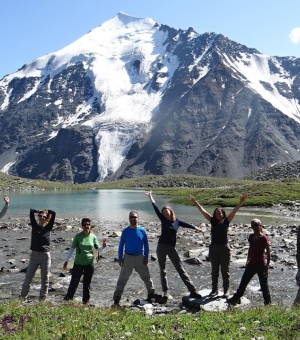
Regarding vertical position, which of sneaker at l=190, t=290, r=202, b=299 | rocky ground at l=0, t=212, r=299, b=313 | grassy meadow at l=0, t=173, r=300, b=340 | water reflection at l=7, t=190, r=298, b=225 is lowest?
water reflection at l=7, t=190, r=298, b=225

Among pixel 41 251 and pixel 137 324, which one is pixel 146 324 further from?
pixel 41 251

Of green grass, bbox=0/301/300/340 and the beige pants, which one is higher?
the beige pants

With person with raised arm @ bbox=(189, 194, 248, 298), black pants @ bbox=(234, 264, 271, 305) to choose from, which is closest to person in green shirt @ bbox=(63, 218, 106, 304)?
person with raised arm @ bbox=(189, 194, 248, 298)

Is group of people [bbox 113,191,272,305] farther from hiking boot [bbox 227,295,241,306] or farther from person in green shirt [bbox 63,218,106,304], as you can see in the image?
person in green shirt [bbox 63,218,106,304]

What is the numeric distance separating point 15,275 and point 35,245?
21.3ft

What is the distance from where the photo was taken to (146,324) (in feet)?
33.6

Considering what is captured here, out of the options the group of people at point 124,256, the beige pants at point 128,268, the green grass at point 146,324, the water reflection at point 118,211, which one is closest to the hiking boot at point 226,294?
the group of people at point 124,256

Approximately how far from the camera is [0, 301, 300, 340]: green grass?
30.5ft

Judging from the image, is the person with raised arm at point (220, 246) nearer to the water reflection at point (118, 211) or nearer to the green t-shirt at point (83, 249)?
the green t-shirt at point (83, 249)

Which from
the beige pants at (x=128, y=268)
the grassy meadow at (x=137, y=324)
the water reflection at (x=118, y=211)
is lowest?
the water reflection at (x=118, y=211)

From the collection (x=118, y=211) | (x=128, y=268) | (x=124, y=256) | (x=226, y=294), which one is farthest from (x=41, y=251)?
(x=118, y=211)

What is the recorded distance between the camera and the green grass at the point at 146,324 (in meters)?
9.29

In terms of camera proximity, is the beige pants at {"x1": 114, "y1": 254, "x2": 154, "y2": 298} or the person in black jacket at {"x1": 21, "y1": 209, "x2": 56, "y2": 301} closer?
the beige pants at {"x1": 114, "y1": 254, "x2": 154, "y2": 298}

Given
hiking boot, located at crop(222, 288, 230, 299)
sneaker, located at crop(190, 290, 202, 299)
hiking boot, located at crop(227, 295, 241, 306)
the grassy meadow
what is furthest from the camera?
hiking boot, located at crop(222, 288, 230, 299)
